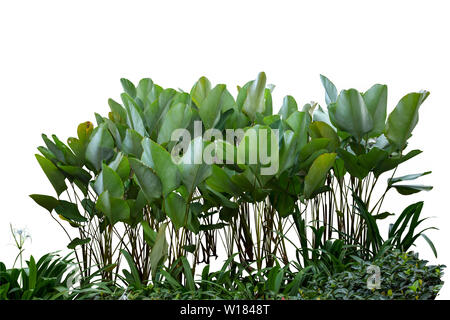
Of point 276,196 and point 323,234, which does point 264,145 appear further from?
point 323,234

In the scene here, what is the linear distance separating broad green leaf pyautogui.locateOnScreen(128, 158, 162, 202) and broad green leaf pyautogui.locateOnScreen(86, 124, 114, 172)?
1.09 ft

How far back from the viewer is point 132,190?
3.23 metres

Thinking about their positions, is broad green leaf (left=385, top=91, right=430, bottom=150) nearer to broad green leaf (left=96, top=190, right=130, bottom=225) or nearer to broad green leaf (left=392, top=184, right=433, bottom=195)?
broad green leaf (left=392, top=184, right=433, bottom=195)

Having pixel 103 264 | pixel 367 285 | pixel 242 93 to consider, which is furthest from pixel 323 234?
pixel 103 264

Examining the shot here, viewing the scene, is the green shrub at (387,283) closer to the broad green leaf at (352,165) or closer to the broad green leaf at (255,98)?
the broad green leaf at (352,165)

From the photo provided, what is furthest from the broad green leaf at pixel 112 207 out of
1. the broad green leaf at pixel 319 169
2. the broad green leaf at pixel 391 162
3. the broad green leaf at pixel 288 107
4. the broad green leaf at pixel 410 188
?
the broad green leaf at pixel 410 188

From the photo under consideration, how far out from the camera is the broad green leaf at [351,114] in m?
3.04

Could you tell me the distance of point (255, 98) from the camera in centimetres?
325

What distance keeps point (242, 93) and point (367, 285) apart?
45.5 inches

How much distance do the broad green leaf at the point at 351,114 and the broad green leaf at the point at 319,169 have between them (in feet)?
0.75

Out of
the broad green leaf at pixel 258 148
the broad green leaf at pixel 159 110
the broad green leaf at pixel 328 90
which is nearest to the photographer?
the broad green leaf at pixel 258 148

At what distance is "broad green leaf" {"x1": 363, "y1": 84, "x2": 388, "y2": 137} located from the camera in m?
3.10
